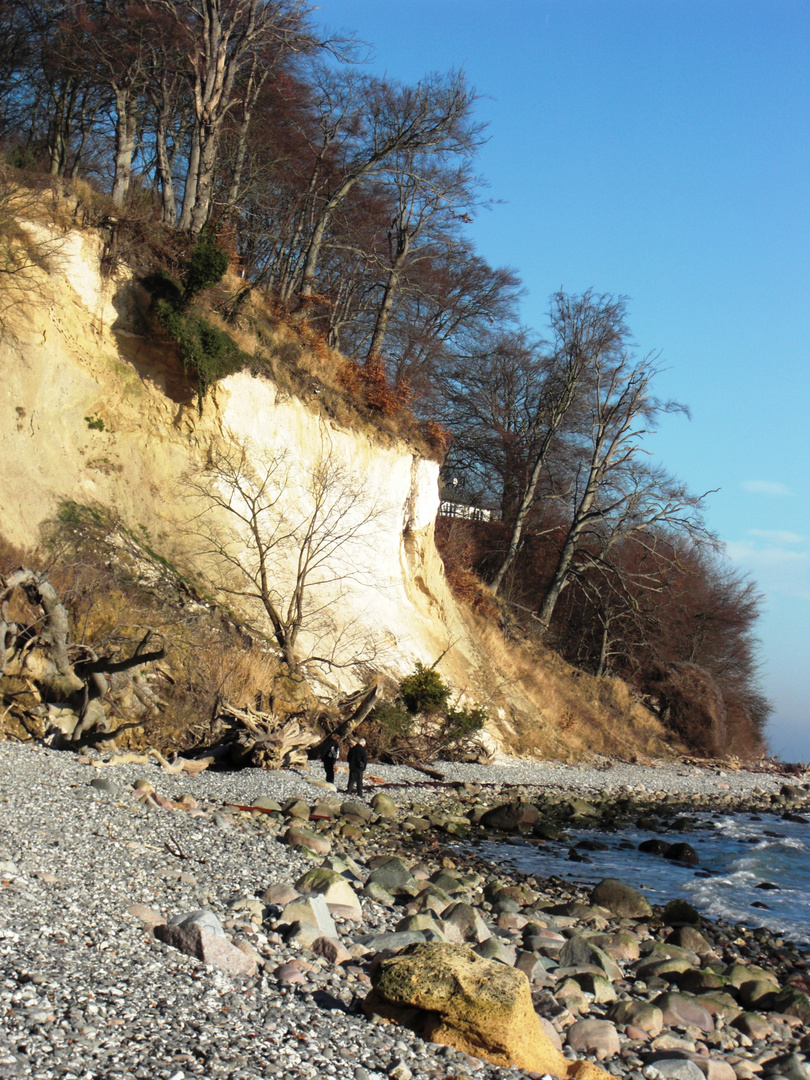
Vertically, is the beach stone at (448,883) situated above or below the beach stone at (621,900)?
below

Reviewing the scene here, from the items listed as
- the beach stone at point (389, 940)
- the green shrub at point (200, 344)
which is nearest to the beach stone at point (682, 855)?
the beach stone at point (389, 940)

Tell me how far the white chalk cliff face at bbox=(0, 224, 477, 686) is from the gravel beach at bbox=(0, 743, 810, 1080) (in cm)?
719

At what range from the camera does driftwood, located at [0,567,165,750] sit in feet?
38.8

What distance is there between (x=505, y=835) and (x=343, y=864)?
197 inches

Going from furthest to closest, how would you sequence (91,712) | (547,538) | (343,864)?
(547,538), (91,712), (343,864)

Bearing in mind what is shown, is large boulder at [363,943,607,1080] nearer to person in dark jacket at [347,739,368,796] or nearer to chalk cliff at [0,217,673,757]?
person in dark jacket at [347,739,368,796]

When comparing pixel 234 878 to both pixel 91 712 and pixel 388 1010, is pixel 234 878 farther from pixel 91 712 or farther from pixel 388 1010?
pixel 91 712

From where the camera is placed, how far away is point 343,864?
8.13 m

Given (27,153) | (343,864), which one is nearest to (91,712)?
(343,864)

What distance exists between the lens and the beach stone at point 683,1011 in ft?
19.8

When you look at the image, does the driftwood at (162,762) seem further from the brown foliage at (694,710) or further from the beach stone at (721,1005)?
the brown foliage at (694,710)

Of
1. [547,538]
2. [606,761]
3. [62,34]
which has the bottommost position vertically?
[606,761]

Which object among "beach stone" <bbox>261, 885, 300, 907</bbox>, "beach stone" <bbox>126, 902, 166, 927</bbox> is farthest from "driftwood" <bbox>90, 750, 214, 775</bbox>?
"beach stone" <bbox>126, 902, 166, 927</bbox>

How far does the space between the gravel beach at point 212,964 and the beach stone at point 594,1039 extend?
2 centimetres
